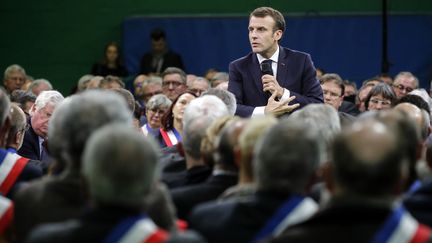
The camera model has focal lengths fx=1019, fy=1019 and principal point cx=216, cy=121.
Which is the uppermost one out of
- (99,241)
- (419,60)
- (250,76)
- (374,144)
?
(374,144)

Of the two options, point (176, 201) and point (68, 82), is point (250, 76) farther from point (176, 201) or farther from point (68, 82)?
point (68, 82)

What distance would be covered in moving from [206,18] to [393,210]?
10123 millimetres

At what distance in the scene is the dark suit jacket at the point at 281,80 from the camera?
20.4 feet

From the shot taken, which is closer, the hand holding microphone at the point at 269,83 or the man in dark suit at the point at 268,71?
the hand holding microphone at the point at 269,83

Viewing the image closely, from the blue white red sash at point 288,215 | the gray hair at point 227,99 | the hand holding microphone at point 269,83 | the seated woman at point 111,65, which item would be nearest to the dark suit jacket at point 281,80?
the hand holding microphone at point 269,83

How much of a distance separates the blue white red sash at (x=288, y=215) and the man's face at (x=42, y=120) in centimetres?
377

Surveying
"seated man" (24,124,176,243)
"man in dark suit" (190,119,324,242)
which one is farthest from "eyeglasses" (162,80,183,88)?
"seated man" (24,124,176,243)

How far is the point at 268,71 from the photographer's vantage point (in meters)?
6.13

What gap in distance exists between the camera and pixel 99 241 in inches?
109

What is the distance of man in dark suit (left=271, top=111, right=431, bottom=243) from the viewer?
2705 mm

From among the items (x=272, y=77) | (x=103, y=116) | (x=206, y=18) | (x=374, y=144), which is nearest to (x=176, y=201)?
(x=103, y=116)

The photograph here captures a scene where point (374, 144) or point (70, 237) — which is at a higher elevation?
point (374, 144)

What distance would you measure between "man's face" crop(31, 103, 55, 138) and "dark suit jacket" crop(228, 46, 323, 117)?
3.98 feet

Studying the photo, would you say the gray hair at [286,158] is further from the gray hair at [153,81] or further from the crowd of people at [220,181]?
the gray hair at [153,81]
